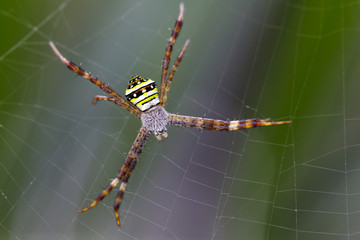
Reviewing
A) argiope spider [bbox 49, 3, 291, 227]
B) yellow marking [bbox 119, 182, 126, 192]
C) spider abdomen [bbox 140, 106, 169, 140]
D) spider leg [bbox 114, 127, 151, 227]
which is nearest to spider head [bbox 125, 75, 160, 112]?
argiope spider [bbox 49, 3, 291, 227]

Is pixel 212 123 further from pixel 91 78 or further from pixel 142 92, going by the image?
pixel 91 78

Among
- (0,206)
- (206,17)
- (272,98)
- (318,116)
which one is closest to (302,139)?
(318,116)

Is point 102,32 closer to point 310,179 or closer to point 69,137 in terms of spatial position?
point 69,137

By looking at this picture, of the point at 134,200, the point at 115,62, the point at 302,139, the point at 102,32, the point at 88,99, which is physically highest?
the point at 102,32

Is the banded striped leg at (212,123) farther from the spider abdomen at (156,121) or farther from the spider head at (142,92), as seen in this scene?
the spider head at (142,92)

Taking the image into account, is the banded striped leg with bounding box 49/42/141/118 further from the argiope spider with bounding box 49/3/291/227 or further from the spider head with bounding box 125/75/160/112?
the spider head with bounding box 125/75/160/112

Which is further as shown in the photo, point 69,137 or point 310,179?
point 69,137

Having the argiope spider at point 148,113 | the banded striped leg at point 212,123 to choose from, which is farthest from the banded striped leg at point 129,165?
the banded striped leg at point 212,123

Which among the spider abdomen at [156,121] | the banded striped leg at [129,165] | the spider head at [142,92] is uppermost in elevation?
the spider head at [142,92]
